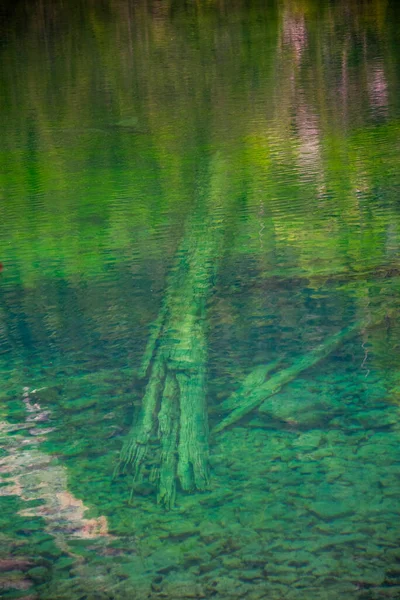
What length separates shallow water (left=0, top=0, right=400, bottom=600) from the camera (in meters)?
1.14

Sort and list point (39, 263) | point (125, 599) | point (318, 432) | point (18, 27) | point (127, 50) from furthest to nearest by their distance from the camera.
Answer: point (18, 27) → point (127, 50) → point (39, 263) → point (318, 432) → point (125, 599)

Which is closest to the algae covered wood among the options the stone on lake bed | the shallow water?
the shallow water

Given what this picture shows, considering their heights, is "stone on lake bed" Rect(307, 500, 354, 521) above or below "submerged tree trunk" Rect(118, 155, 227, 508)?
below

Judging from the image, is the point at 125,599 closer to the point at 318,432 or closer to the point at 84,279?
the point at 318,432

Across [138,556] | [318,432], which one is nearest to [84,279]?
[318,432]

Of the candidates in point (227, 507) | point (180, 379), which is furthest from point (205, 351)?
point (227, 507)

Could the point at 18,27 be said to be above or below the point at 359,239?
above

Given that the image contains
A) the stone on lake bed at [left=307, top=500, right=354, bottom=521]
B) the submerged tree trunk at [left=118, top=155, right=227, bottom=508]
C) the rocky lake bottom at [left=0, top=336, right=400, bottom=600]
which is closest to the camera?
the rocky lake bottom at [left=0, top=336, right=400, bottom=600]

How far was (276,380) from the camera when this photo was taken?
1.59m

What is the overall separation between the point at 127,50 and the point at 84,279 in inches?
194

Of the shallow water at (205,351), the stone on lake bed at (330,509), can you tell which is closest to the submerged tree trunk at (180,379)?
the shallow water at (205,351)

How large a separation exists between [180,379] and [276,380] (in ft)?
0.59

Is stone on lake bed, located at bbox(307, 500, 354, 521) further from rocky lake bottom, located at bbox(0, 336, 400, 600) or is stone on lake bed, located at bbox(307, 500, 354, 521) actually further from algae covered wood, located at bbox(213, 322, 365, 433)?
algae covered wood, located at bbox(213, 322, 365, 433)

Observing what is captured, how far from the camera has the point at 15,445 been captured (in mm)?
1431
